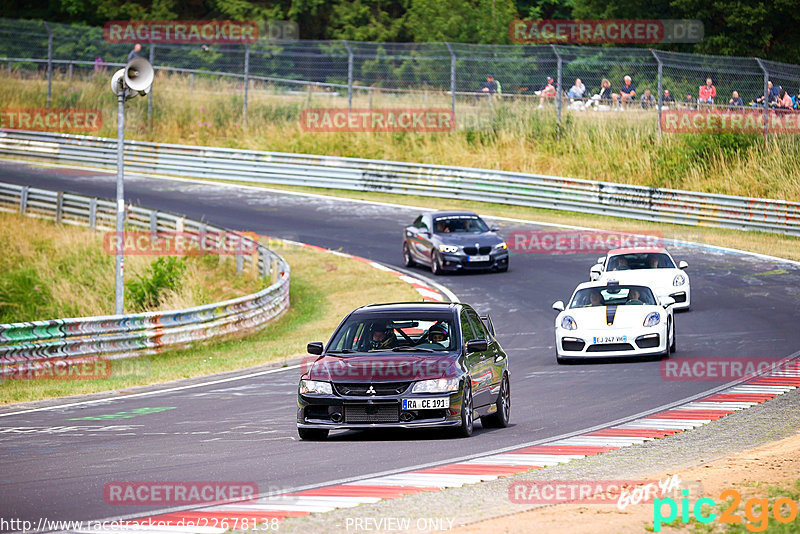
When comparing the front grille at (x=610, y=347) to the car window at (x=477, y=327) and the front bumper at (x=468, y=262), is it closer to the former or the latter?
the car window at (x=477, y=327)

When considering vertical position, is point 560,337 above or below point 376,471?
below

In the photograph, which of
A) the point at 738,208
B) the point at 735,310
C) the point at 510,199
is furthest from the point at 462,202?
the point at 735,310

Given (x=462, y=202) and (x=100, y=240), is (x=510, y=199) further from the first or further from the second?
(x=100, y=240)

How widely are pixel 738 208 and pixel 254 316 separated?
651 inches

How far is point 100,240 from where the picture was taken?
31.1m

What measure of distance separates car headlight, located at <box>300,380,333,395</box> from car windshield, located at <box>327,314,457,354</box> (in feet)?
2.13

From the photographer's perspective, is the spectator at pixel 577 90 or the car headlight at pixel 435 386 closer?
the car headlight at pixel 435 386

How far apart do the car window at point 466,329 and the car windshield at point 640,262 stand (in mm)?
11304

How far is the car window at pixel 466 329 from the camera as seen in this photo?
40.0ft

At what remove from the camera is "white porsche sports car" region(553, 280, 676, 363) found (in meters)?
17.9

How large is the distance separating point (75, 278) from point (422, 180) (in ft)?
48.9

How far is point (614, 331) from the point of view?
708 inches

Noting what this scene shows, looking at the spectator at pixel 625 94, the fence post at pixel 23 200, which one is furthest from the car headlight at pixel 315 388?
the spectator at pixel 625 94

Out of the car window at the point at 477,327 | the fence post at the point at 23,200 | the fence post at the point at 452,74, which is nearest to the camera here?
the car window at the point at 477,327
